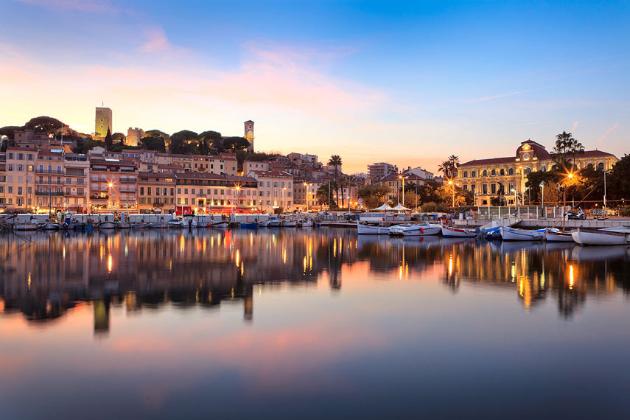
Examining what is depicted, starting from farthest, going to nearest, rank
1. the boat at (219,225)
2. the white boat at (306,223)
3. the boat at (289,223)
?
the boat at (289,223), the white boat at (306,223), the boat at (219,225)

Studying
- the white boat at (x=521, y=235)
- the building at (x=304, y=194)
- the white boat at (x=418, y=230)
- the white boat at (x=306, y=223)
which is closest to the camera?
the white boat at (x=521, y=235)

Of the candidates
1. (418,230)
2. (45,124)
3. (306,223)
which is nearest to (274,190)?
(306,223)

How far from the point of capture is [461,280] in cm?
2075

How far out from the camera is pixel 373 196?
98.7 meters

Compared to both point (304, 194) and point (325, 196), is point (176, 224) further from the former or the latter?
point (304, 194)

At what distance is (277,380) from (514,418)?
12.2 feet

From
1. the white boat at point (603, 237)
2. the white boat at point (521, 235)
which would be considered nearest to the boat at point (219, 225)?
the white boat at point (521, 235)

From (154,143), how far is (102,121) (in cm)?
2788

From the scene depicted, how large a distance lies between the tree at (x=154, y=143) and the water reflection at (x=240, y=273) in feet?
342

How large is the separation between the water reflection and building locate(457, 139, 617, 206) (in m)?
64.7

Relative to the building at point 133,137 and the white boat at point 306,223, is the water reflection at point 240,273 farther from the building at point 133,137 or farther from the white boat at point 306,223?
the building at point 133,137

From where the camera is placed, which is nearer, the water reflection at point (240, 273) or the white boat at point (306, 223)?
the water reflection at point (240, 273)

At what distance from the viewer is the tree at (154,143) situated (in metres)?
135

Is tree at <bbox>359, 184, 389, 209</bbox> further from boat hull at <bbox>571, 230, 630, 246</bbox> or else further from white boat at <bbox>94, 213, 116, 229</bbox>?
boat hull at <bbox>571, 230, 630, 246</bbox>
